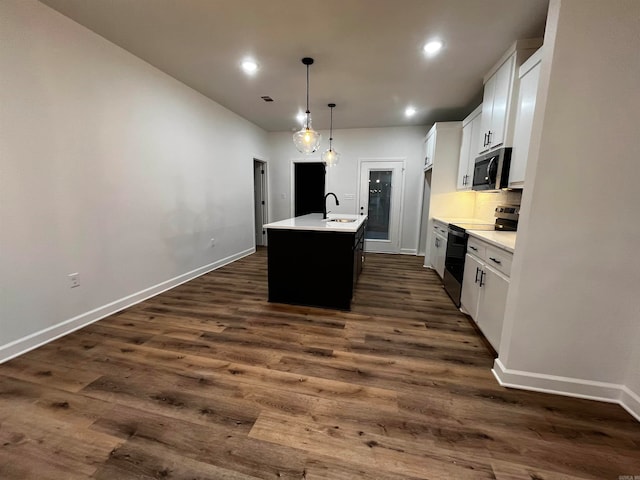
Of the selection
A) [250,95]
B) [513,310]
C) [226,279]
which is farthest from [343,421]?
[250,95]

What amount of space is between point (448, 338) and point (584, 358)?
0.89 meters

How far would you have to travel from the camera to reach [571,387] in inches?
65.3

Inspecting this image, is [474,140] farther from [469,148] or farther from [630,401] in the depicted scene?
[630,401]

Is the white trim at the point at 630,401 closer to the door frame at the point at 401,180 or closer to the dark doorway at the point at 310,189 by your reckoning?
the door frame at the point at 401,180

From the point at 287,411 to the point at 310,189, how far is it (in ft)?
18.7

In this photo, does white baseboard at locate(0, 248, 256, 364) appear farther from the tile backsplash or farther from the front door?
the tile backsplash

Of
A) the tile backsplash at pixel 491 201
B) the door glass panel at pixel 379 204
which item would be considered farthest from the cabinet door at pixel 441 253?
the door glass panel at pixel 379 204

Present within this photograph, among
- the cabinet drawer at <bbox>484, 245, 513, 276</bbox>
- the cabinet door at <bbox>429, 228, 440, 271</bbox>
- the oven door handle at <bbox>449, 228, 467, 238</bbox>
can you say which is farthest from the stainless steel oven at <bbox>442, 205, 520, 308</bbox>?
the cabinet door at <bbox>429, 228, 440, 271</bbox>

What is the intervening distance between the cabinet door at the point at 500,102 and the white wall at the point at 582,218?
1.21 metres

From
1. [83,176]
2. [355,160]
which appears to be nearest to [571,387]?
[83,176]

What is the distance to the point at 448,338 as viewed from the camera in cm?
234

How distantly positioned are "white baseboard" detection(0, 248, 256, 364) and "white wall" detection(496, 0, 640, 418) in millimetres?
3566

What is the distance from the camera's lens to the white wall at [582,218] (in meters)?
1.38

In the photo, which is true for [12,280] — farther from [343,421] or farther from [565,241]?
[565,241]
